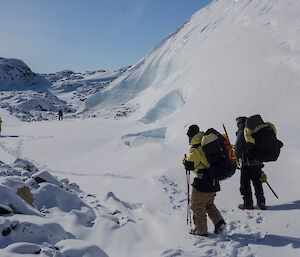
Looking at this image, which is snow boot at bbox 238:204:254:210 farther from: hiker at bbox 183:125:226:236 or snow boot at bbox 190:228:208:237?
snow boot at bbox 190:228:208:237

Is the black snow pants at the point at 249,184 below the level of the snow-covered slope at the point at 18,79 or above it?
below

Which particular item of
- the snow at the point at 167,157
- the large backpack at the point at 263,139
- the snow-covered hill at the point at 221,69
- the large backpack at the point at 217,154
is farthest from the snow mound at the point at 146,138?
the large backpack at the point at 217,154

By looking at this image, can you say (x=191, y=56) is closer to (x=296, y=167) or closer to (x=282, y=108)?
(x=282, y=108)

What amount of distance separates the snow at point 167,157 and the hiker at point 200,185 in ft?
0.76

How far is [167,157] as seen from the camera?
16031 mm

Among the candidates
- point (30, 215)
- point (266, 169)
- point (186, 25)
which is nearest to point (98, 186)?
point (266, 169)

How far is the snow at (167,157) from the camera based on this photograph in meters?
7.02

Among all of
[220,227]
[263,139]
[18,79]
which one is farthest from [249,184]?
[18,79]

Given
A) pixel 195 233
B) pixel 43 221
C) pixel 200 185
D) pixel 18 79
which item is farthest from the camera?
pixel 18 79

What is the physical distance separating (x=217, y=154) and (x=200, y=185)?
2.08 feet

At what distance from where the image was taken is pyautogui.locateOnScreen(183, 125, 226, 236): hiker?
23.7 ft

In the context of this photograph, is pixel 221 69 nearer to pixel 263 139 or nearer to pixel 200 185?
pixel 263 139

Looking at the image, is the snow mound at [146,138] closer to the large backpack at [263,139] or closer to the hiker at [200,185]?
the large backpack at [263,139]

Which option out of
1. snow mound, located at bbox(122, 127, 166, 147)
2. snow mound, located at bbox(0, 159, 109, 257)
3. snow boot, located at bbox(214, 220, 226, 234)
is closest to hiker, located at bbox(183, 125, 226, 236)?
snow boot, located at bbox(214, 220, 226, 234)
